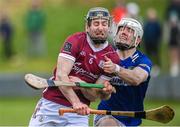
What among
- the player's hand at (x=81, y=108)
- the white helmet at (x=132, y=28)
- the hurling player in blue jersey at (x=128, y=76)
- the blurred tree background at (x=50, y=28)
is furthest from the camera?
the blurred tree background at (x=50, y=28)

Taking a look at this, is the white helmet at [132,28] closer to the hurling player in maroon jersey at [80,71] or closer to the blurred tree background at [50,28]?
the hurling player in maroon jersey at [80,71]

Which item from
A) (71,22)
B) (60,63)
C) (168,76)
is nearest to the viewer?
(60,63)

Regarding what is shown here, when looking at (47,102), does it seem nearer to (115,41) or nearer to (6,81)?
(115,41)

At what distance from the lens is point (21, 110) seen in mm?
20234

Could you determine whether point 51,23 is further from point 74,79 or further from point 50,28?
point 74,79

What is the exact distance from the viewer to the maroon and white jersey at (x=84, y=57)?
11.0m

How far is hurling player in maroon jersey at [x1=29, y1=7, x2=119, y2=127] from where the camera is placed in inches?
429

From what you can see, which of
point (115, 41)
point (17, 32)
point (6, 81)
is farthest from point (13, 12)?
point (115, 41)

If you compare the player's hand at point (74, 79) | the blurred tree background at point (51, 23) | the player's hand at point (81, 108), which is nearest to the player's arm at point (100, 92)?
the player's hand at point (74, 79)

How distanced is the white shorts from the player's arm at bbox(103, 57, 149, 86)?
2.42 ft

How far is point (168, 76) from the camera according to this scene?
21.9 m

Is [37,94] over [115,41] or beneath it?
beneath

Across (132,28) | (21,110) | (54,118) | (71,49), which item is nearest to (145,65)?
(132,28)

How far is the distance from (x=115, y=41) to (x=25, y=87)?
36.6 feet
